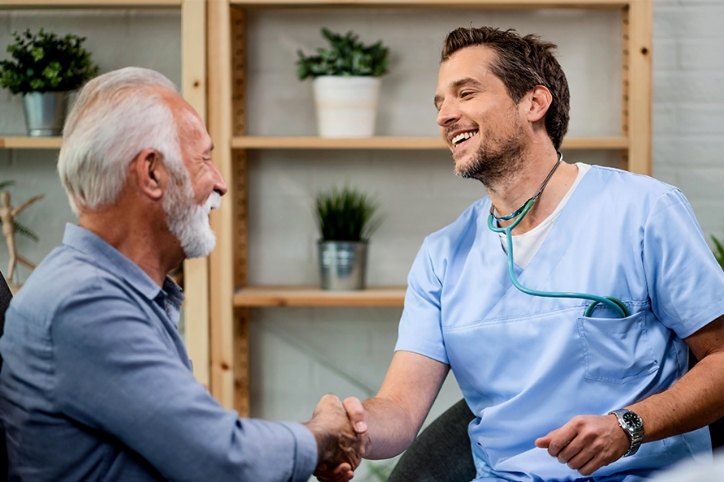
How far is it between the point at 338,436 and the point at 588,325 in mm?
509

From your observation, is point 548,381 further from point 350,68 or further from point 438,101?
point 350,68

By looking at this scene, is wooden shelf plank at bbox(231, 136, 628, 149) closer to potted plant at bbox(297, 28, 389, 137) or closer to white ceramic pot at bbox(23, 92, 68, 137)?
potted plant at bbox(297, 28, 389, 137)

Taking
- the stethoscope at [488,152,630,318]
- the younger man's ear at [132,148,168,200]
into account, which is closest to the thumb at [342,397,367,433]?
the stethoscope at [488,152,630,318]

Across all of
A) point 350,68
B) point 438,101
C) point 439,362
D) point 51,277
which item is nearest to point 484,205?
point 438,101

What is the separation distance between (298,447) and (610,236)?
0.73 meters

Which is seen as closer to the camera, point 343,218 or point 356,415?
point 356,415

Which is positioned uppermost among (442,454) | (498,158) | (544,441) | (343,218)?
(498,158)

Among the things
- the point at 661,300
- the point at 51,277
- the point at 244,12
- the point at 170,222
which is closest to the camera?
the point at 51,277

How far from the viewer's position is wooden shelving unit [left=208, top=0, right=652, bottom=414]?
2188 millimetres

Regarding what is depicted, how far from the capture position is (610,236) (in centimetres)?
145

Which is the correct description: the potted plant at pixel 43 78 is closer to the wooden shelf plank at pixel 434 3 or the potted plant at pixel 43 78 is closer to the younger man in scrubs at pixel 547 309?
the wooden shelf plank at pixel 434 3

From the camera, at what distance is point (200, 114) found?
2.17 m

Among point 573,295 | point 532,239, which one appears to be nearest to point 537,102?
point 532,239

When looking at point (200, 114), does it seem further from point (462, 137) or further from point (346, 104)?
point (462, 137)
